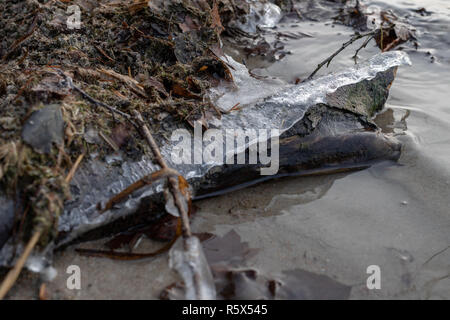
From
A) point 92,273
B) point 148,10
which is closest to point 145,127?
point 92,273

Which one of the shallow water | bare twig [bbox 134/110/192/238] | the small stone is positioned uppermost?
the small stone

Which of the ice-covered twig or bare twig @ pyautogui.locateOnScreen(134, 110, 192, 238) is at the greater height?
bare twig @ pyautogui.locateOnScreen(134, 110, 192, 238)

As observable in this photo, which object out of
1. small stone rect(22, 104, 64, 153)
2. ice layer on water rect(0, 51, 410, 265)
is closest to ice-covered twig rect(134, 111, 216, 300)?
ice layer on water rect(0, 51, 410, 265)

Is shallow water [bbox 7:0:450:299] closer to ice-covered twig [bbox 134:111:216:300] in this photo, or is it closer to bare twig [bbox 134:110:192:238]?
ice-covered twig [bbox 134:111:216:300]

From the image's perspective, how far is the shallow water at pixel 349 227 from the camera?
182cm

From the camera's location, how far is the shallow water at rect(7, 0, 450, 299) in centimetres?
182

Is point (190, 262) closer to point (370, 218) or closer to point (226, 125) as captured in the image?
point (226, 125)

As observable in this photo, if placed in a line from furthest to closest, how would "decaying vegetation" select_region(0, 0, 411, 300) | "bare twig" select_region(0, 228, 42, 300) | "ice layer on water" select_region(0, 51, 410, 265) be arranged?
"ice layer on water" select_region(0, 51, 410, 265), "decaying vegetation" select_region(0, 0, 411, 300), "bare twig" select_region(0, 228, 42, 300)

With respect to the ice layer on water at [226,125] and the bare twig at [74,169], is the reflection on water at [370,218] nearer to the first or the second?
the ice layer on water at [226,125]

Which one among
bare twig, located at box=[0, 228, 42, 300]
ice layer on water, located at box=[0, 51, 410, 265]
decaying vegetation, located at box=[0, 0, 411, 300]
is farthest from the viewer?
ice layer on water, located at box=[0, 51, 410, 265]

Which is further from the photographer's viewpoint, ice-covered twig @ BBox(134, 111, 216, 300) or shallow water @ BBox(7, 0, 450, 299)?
shallow water @ BBox(7, 0, 450, 299)

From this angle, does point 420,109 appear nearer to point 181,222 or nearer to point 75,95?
point 181,222

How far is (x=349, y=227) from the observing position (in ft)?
7.03

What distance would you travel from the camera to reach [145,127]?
1987 mm
